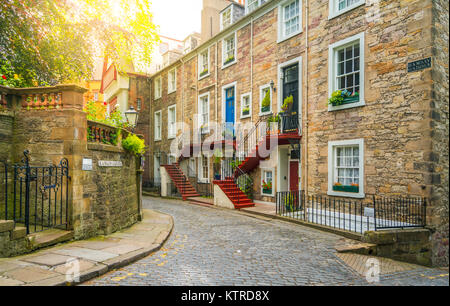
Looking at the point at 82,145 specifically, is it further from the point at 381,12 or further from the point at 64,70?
the point at 381,12

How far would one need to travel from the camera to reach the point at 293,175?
13914mm

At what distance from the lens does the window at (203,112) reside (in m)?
19.7

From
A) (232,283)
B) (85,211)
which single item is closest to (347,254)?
(232,283)

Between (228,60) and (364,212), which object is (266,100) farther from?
(364,212)

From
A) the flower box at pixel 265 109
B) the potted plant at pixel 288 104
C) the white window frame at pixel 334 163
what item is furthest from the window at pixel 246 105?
the white window frame at pixel 334 163

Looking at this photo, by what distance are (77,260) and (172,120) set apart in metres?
18.6

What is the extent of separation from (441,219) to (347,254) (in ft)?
12.5

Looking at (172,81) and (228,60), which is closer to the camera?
(228,60)

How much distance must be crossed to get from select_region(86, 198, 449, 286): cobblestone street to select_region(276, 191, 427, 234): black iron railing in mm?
1051

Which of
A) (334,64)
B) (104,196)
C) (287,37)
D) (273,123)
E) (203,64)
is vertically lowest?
(104,196)

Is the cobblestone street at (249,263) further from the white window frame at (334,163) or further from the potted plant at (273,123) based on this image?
the potted plant at (273,123)

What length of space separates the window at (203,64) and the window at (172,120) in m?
4.04

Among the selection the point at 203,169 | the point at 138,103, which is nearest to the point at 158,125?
the point at 138,103

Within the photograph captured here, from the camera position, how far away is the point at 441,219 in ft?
29.3
